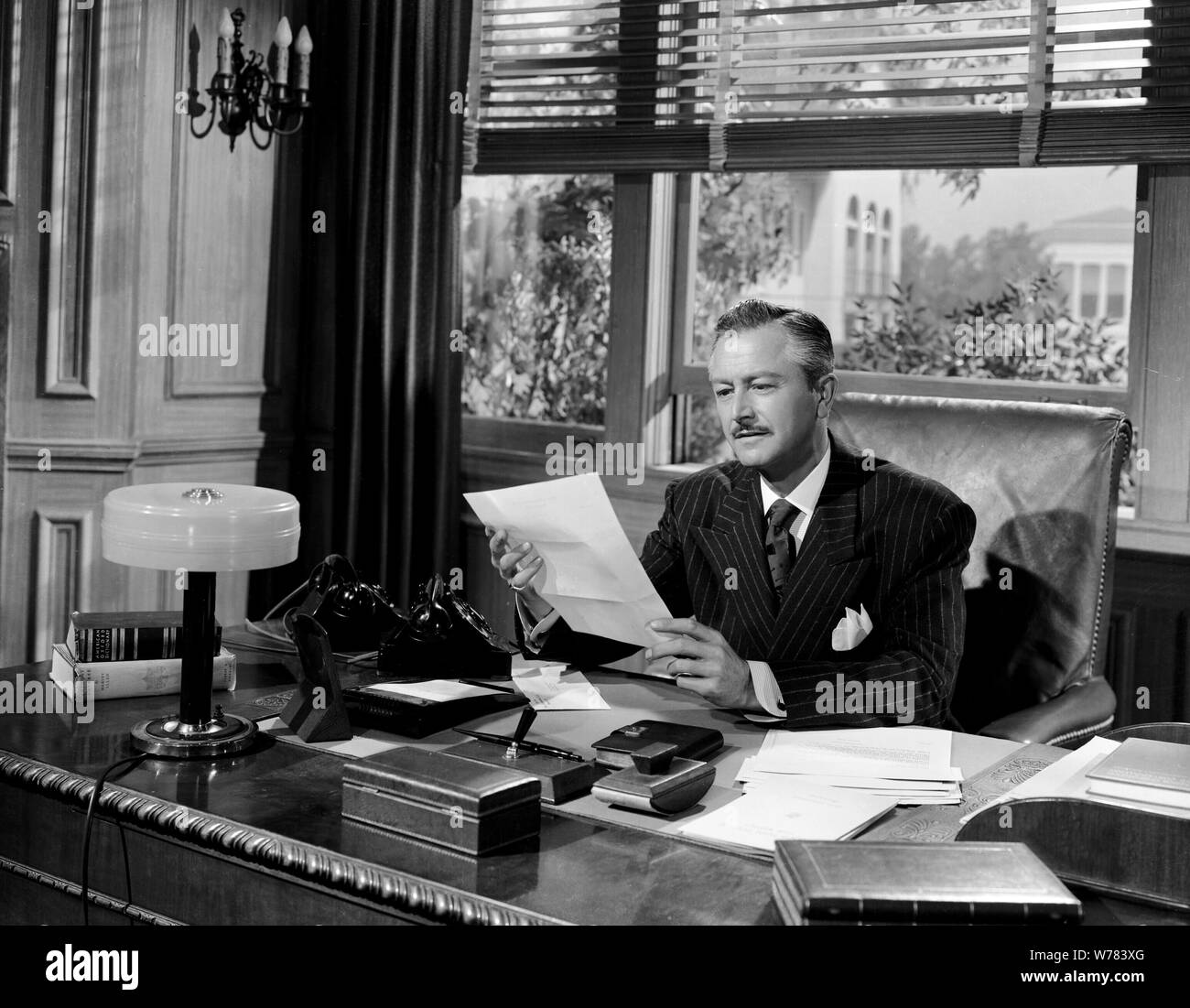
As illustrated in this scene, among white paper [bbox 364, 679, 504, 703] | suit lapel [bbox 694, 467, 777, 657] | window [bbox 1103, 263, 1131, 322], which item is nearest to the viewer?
white paper [bbox 364, 679, 504, 703]

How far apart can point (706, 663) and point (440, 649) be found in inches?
17.4

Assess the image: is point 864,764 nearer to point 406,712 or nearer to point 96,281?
point 406,712

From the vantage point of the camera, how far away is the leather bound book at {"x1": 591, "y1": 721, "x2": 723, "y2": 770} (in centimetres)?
162

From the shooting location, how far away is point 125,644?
1933 millimetres

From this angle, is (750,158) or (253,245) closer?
(750,158)

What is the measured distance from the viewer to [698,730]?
1.71 m

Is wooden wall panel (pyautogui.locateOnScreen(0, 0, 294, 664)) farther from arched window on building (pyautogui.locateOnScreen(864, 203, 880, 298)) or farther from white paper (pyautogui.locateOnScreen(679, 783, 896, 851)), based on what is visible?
white paper (pyautogui.locateOnScreen(679, 783, 896, 851))

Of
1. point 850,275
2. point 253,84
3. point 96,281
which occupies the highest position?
point 253,84

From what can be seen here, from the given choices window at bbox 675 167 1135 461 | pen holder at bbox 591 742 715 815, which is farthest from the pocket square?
window at bbox 675 167 1135 461

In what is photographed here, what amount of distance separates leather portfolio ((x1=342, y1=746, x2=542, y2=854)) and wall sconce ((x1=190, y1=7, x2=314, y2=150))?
2.58 meters

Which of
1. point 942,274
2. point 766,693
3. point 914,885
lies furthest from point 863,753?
point 942,274
